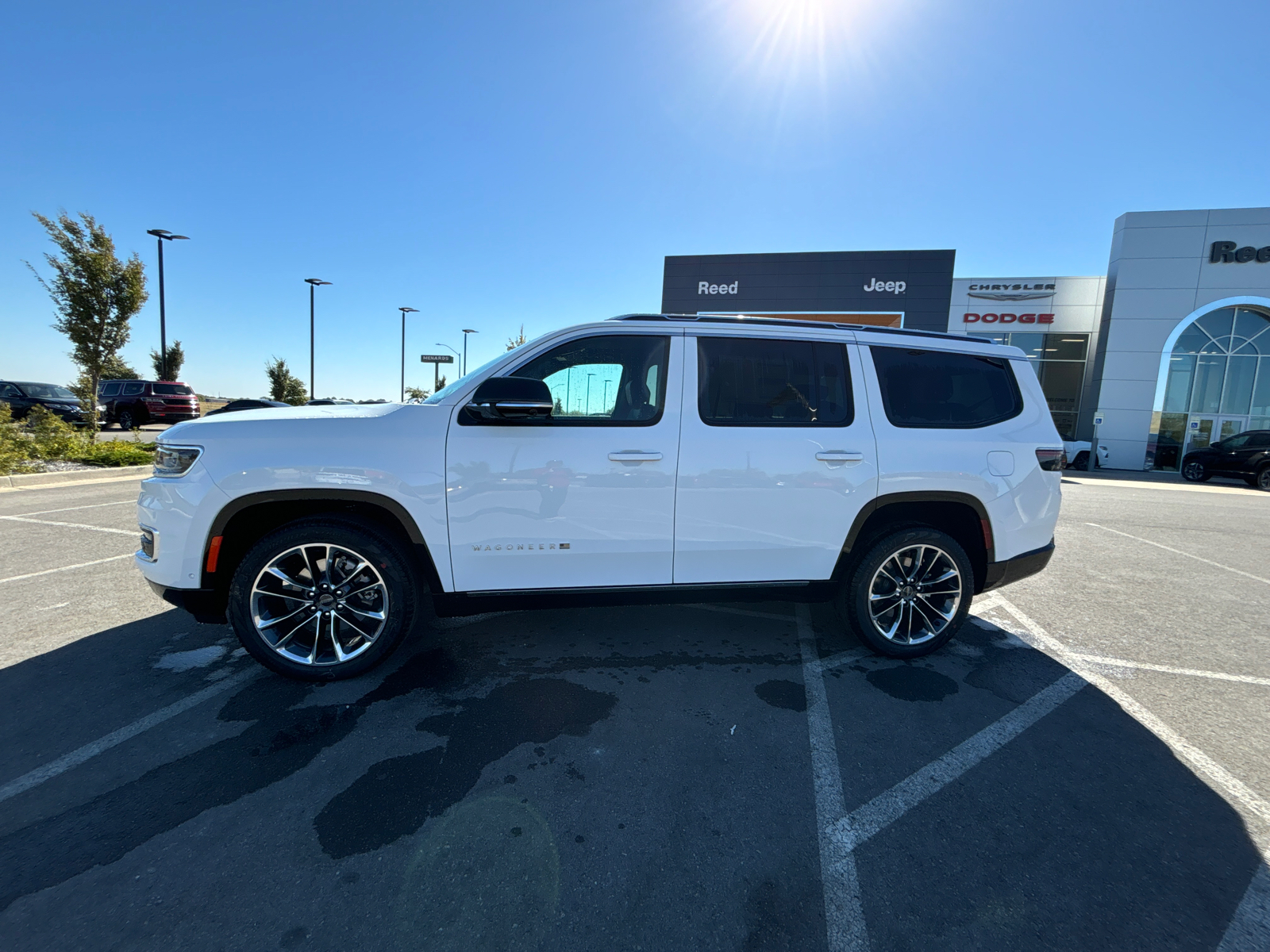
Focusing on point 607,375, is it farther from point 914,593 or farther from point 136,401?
point 136,401

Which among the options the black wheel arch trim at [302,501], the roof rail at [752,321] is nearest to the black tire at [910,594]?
the roof rail at [752,321]

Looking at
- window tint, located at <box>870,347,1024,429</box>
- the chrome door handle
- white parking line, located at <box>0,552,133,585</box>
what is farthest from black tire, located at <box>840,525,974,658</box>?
white parking line, located at <box>0,552,133,585</box>

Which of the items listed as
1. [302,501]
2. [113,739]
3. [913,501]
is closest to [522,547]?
[302,501]

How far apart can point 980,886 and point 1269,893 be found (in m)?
0.96

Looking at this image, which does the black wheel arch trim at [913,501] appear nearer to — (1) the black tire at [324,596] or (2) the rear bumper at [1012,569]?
(2) the rear bumper at [1012,569]

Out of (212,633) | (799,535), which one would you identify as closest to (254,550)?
(212,633)

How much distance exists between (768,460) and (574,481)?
45.2 inches

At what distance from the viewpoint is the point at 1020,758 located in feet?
8.27

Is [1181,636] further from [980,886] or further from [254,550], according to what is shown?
[254,550]

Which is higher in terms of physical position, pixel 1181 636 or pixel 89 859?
pixel 1181 636

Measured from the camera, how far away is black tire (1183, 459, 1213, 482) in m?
17.9

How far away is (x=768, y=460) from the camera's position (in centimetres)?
319

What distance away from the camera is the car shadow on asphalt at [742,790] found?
1.74 metres

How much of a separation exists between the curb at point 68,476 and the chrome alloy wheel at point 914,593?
42.4 ft
